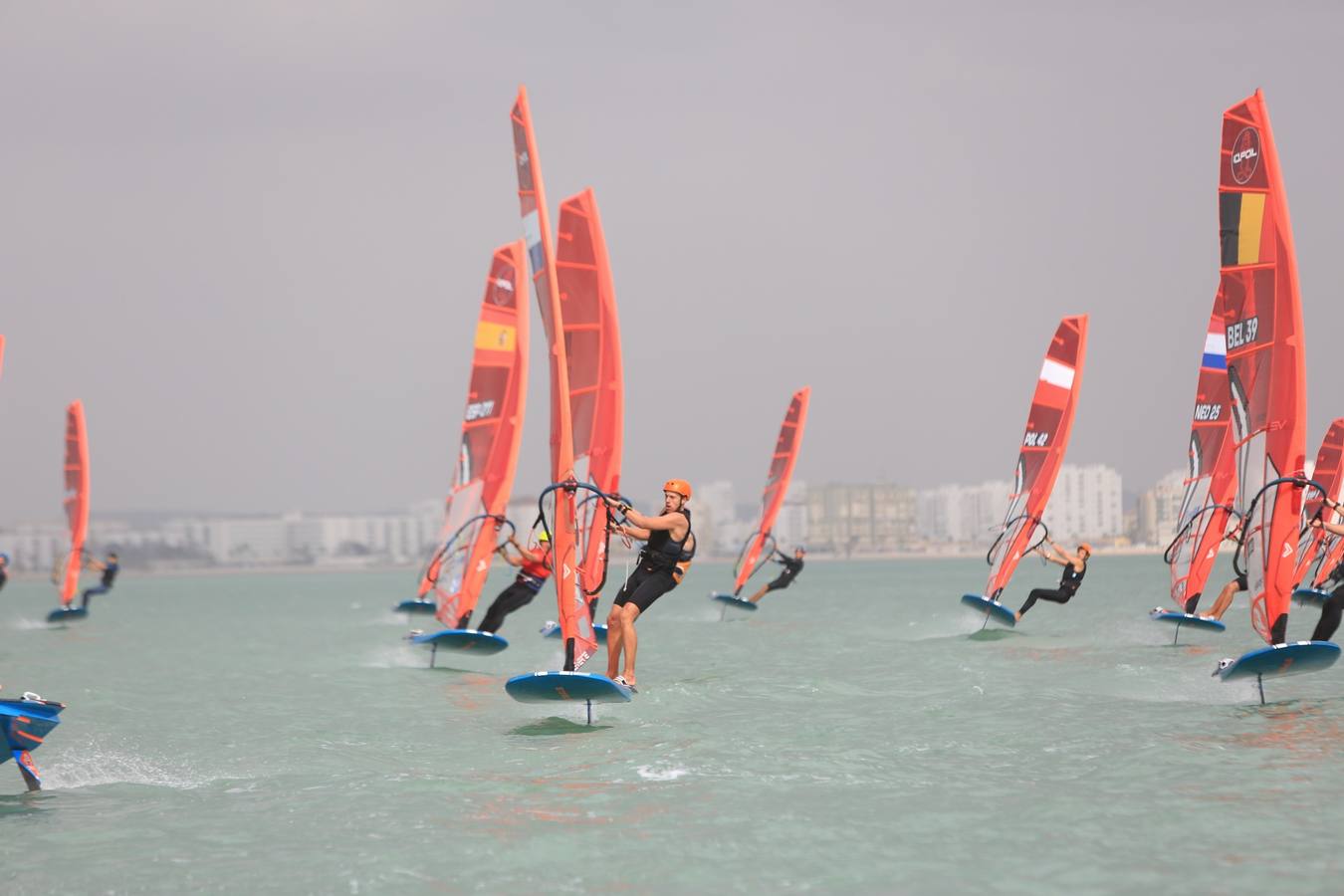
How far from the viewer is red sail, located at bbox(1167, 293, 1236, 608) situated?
62.5 feet

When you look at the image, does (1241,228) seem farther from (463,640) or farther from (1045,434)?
(1045,434)

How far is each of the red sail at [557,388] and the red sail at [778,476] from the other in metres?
16.5

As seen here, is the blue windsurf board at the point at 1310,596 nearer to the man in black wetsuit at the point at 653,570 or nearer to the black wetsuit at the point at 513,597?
the black wetsuit at the point at 513,597

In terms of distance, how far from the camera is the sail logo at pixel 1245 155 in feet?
38.2

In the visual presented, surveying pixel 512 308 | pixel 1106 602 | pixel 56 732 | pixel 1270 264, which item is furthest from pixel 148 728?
pixel 1106 602

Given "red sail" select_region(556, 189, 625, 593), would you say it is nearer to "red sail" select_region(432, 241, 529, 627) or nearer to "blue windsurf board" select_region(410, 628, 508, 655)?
"blue windsurf board" select_region(410, 628, 508, 655)

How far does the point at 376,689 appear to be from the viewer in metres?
15.2

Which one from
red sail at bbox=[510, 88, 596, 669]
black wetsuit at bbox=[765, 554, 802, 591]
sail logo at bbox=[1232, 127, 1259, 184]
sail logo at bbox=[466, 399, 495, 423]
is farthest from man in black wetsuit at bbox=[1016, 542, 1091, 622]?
red sail at bbox=[510, 88, 596, 669]

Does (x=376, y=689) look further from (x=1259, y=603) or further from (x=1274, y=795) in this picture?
(x=1274, y=795)

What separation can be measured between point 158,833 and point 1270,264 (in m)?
8.56

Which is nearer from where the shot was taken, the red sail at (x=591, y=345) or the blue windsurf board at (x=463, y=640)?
the red sail at (x=591, y=345)

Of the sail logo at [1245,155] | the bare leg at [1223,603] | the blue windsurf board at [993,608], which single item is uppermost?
the sail logo at [1245,155]

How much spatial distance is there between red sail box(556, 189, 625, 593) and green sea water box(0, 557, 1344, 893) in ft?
7.50

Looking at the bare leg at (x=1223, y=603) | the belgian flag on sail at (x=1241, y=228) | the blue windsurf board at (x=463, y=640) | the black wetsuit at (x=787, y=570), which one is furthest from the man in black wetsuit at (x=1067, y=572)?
the belgian flag on sail at (x=1241, y=228)
